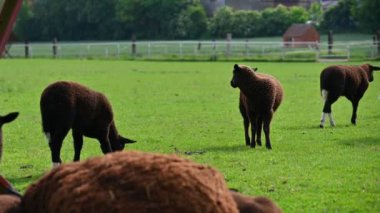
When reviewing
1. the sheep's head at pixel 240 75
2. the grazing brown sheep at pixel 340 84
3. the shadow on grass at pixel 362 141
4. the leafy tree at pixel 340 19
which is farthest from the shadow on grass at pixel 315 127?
the leafy tree at pixel 340 19

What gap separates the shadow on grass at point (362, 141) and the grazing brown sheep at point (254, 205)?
10.7 metres

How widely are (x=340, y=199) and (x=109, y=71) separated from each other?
1380 inches

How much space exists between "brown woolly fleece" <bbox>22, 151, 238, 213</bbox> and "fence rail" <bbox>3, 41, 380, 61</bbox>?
49.2 meters

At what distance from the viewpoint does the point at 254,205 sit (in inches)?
197

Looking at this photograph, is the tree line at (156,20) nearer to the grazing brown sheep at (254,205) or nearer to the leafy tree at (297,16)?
A: the leafy tree at (297,16)

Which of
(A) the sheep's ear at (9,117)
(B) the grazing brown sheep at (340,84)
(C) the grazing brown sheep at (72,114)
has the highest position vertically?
(A) the sheep's ear at (9,117)

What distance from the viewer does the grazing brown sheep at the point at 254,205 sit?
4.96 m

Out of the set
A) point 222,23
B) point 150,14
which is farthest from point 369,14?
point 150,14

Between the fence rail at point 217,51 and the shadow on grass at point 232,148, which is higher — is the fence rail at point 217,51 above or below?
below

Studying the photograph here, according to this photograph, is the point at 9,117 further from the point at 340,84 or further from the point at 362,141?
the point at 340,84

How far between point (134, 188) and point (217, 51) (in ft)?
194

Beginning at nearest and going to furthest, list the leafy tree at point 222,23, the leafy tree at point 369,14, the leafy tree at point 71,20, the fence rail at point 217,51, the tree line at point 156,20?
the fence rail at point 217,51, the leafy tree at point 369,14, the tree line at point 156,20, the leafy tree at point 222,23, the leafy tree at point 71,20

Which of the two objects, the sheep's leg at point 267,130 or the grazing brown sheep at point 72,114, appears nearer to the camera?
the grazing brown sheep at point 72,114

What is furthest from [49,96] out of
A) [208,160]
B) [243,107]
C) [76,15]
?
[76,15]
